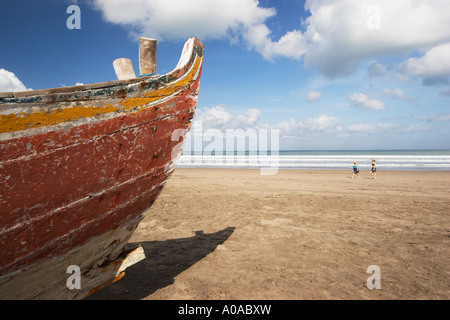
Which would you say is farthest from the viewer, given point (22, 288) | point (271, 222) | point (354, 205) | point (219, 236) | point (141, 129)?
point (354, 205)

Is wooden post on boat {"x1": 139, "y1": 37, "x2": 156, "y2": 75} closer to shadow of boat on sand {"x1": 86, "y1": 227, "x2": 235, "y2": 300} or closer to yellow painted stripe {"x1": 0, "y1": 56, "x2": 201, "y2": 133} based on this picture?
yellow painted stripe {"x1": 0, "y1": 56, "x2": 201, "y2": 133}

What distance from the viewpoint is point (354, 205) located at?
26.6 feet

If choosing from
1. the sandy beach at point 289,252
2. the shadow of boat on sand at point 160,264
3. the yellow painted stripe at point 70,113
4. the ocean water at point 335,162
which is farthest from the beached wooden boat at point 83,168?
the ocean water at point 335,162

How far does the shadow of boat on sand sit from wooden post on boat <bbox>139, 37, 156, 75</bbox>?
8.73 ft

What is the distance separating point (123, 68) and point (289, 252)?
150 inches

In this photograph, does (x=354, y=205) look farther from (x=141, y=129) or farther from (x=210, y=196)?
(x=141, y=129)

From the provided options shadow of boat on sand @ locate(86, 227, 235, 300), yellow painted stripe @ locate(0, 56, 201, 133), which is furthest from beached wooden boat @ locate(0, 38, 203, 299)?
shadow of boat on sand @ locate(86, 227, 235, 300)

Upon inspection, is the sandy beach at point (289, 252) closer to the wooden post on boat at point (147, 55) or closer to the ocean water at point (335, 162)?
the wooden post on boat at point (147, 55)

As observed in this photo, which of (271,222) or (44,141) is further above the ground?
(44,141)

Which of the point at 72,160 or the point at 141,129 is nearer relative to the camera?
the point at 72,160

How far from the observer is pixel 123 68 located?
2.44m

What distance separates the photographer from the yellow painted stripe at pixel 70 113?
171 cm
